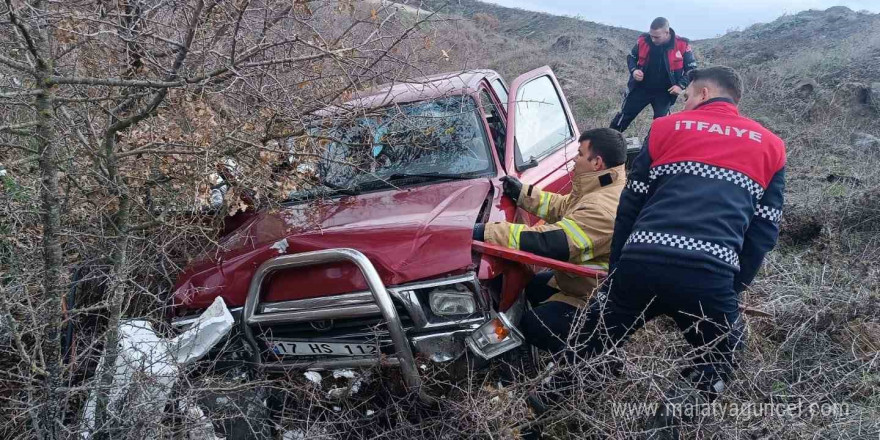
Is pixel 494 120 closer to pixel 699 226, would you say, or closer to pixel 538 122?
pixel 538 122

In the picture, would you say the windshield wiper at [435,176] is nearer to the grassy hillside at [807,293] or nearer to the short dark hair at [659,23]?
the grassy hillside at [807,293]

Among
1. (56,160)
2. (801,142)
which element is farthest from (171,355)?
(801,142)

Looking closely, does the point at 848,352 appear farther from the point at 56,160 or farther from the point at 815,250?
the point at 56,160

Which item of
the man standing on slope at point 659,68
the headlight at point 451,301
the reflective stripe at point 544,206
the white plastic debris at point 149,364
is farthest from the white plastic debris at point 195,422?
the man standing on slope at point 659,68

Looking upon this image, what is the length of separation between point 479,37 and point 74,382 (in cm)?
1526

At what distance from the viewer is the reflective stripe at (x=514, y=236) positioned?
2.72 meters

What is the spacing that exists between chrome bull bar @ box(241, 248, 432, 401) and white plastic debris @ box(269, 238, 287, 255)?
0.07m

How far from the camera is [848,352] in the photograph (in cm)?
308

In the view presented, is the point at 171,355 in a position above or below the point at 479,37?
below

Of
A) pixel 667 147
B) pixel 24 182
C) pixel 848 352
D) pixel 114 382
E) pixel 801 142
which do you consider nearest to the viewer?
pixel 114 382

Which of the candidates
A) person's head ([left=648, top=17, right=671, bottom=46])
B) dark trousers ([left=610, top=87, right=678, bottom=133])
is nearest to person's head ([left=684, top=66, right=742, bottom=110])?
person's head ([left=648, top=17, right=671, bottom=46])

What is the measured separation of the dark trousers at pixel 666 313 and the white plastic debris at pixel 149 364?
146 cm

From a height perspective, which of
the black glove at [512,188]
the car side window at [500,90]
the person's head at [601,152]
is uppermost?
the car side window at [500,90]

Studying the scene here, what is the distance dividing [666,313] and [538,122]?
75.3 inches
